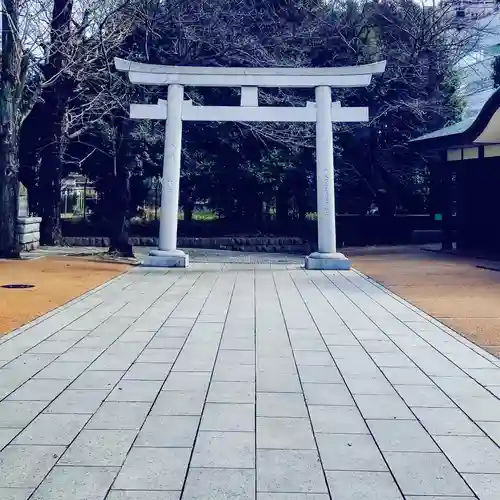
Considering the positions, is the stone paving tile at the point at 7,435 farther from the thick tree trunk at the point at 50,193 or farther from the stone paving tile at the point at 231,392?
the thick tree trunk at the point at 50,193

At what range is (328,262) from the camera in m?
14.1

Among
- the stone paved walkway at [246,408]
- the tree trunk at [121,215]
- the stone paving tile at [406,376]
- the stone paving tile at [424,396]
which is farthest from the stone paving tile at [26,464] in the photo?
the tree trunk at [121,215]

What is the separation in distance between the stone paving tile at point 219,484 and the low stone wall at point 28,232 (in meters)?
13.9

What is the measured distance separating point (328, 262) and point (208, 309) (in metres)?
5.74

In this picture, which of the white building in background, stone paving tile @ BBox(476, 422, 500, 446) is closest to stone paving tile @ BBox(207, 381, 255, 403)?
stone paving tile @ BBox(476, 422, 500, 446)

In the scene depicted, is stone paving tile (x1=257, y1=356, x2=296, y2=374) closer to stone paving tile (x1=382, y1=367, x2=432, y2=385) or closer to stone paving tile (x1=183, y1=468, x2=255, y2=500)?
stone paving tile (x1=382, y1=367, x2=432, y2=385)

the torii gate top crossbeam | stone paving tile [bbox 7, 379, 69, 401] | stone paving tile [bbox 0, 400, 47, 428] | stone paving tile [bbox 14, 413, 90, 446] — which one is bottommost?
stone paving tile [bbox 14, 413, 90, 446]

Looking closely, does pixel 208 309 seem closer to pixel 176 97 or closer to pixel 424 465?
pixel 424 465

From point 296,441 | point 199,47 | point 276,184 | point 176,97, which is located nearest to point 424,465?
point 296,441

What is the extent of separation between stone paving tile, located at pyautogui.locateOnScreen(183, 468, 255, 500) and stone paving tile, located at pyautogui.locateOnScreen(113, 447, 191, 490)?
0.07m

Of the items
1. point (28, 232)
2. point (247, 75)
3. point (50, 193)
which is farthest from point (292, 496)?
point (50, 193)

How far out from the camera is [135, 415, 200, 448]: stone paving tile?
385 centimetres

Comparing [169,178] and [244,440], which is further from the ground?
[169,178]

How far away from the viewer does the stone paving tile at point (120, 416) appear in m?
4.15
